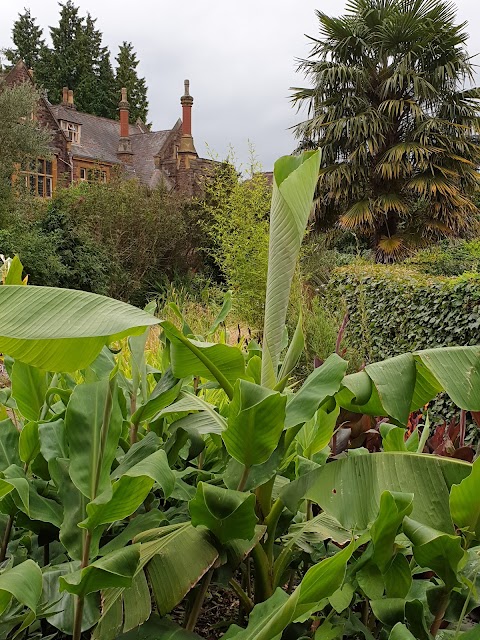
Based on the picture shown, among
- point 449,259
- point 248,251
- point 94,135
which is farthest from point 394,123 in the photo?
point 94,135

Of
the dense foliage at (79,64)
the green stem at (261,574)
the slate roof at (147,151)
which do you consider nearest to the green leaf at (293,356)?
the green stem at (261,574)

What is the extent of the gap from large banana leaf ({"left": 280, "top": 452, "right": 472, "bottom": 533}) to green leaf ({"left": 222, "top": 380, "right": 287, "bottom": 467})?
0.28 ft

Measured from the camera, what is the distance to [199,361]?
33.2 inches

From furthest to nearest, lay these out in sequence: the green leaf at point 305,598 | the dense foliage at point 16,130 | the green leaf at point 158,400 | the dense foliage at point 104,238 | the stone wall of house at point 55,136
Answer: the stone wall of house at point 55,136, the dense foliage at point 16,130, the dense foliage at point 104,238, the green leaf at point 158,400, the green leaf at point 305,598

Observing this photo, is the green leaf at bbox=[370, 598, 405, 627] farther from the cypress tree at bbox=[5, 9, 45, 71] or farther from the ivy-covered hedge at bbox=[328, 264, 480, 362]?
the cypress tree at bbox=[5, 9, 45, 71]

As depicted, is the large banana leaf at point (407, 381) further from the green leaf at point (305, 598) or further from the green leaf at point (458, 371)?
the green leaf at point (305, 598)

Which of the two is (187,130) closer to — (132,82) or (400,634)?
(132,82)

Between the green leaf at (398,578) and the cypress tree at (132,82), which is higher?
the cypress tree at (132,82)

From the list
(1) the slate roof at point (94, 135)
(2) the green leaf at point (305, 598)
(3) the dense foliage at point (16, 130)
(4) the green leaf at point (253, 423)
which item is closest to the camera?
(2) the green leaf at point (305, 598)

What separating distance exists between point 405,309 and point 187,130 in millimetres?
30089

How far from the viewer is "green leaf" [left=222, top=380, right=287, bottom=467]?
676 mm

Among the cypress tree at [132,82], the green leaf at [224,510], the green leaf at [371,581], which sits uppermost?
the cypress tree at [132,82]

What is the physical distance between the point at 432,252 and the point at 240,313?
10.2 m

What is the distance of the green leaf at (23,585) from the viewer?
1.86 ft
